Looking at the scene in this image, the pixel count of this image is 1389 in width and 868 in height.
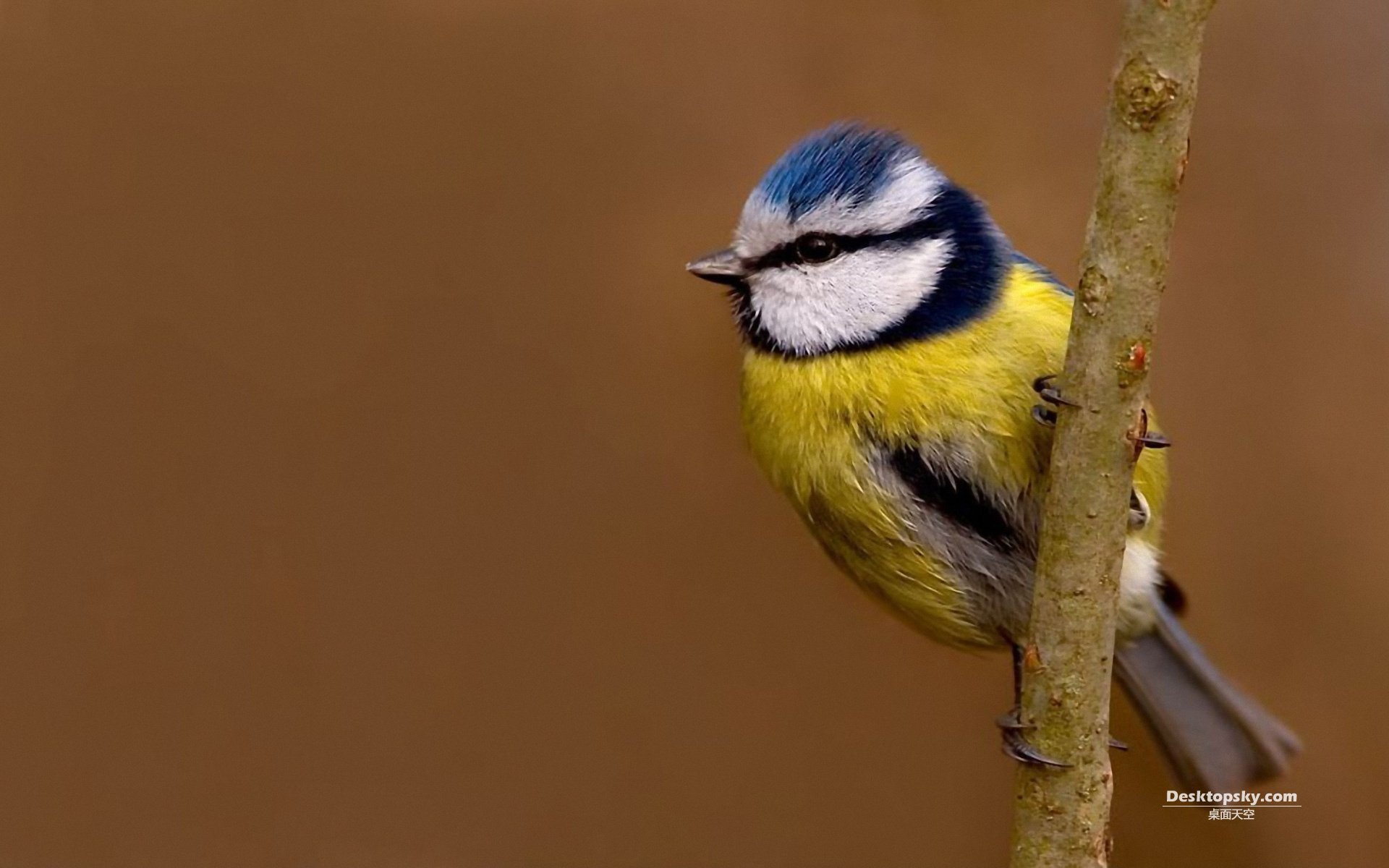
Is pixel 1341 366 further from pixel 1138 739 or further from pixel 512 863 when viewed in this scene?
pixel 512 863

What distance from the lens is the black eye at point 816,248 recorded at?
4.33 ft

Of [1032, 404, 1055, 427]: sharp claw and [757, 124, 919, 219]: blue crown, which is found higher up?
[757, 124, 919, 219]: blue crown

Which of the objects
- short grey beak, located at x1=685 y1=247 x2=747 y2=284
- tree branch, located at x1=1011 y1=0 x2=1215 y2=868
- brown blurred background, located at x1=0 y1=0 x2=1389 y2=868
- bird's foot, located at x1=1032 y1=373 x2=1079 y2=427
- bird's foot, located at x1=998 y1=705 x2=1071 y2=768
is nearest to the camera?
tree branch, located at x1=1011 y1=0 x2=1215 y2=868

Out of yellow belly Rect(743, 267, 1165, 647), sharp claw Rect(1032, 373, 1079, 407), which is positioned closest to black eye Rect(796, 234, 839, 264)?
yellow belly Rect(743, 267, 1165, 647)

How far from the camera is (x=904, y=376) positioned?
1249mm

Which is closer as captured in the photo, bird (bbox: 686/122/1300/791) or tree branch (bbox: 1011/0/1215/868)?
tree branch (bbox: 1011/0/1215/868)

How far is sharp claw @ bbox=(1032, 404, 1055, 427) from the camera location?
1.21 metres

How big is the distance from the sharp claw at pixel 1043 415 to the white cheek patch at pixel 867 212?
0.22 meters

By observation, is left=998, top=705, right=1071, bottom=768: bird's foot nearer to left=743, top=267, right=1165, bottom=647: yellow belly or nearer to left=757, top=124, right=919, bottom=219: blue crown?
left=743, top=267, right=1165, bottom=647: yellow belly

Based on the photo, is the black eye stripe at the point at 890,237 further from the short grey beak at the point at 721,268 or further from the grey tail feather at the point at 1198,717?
the grey tail feather at the point at 1198,717

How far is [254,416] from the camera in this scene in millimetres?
1539

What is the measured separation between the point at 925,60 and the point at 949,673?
74 centimetres

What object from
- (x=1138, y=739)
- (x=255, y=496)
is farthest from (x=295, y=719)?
(x=1138, y=739)

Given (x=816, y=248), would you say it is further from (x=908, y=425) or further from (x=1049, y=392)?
(x=1049, y=392)
